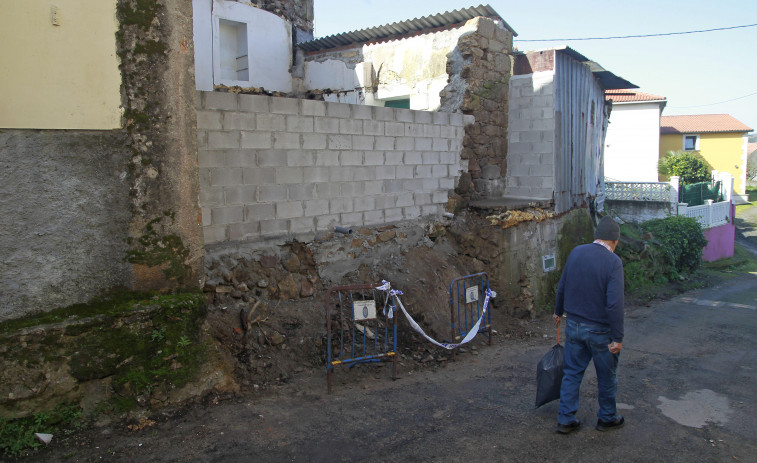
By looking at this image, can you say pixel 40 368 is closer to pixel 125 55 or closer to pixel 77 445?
pixel 77 445

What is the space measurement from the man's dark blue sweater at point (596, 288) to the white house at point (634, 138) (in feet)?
90.4

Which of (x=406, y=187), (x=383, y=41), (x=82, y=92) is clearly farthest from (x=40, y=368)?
(x=383, y=41)

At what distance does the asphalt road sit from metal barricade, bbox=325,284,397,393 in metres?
0.24

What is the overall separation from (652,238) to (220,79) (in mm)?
11566

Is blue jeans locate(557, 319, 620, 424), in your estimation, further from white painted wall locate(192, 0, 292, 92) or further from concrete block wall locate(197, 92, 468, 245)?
white painted wall locate(192, 0, 292, 92)

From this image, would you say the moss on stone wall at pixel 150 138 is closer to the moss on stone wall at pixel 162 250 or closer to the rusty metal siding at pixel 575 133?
the moss on stone wall at pixel 162 250

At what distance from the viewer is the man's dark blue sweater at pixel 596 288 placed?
409 centimetres

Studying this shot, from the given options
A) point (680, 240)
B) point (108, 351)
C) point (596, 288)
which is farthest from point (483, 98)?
point (680, 240)

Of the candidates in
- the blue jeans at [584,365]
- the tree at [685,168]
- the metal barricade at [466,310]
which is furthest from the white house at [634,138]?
the blue jeans at [584,365]

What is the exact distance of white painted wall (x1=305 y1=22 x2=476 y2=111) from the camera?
921 centimetres

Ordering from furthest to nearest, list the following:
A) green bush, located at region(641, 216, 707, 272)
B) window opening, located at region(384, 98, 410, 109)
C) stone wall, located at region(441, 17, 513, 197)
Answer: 1. green bush, located at region(641, 216, 707, 272)
2. window opening, located at region(384, 98, 410, 109)
3. stone wall, located at region(441, 17, 513, 197)

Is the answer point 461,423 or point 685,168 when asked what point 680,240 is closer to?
point 461,423


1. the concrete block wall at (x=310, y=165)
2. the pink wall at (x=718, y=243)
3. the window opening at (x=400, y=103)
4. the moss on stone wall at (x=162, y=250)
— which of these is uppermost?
the window opening at (x=400, y=103)

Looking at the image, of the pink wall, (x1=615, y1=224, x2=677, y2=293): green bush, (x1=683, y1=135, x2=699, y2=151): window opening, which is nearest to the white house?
the pink wall
